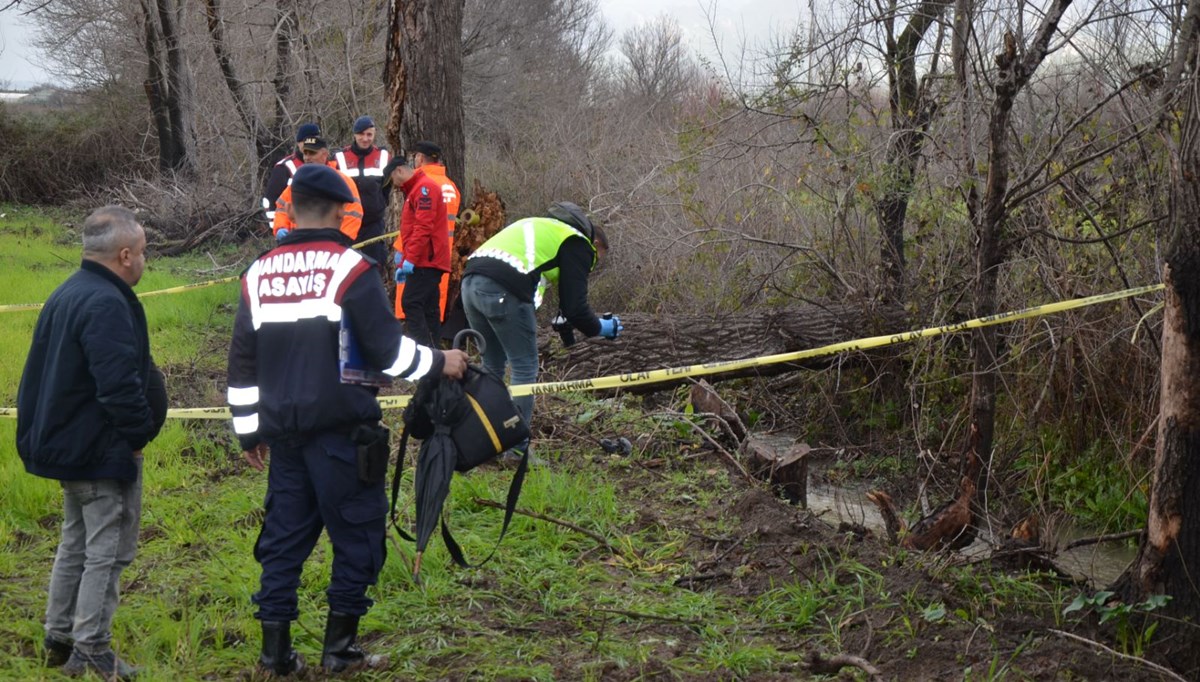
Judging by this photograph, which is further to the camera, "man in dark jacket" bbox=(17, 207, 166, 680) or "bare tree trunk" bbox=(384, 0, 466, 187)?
"bare tree trunk" bbox=(384, 0, 466, 187)

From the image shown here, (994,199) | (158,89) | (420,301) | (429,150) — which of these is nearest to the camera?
(994,199)

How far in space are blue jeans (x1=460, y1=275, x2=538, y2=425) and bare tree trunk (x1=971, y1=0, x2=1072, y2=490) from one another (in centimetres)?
251

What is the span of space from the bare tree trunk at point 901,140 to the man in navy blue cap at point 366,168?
15.4 ft

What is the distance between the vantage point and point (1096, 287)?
6859 mm

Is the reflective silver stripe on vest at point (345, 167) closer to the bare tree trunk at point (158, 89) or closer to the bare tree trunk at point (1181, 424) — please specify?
the bare tree trunk at point (1181, 424)

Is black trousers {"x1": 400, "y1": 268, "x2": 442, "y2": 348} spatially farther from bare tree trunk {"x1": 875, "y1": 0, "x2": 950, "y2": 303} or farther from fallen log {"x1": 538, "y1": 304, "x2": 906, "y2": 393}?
bare tree trunk {"x1": 875, "y1": 0, "x2": 950, "y2": 303}

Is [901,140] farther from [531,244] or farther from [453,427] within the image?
[453,427]

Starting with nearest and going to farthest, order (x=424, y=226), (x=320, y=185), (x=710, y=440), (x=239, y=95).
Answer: (x=320, y=185) < (x=710, y=440) < (x=424, y=226) < (x=239, y=95)

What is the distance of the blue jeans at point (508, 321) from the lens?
6445mm

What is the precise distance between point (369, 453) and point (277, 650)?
2.64 ft

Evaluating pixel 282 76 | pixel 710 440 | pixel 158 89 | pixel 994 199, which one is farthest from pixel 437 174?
pixel 158 89

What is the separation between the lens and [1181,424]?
4.08m

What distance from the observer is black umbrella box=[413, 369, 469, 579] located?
14.0 ft

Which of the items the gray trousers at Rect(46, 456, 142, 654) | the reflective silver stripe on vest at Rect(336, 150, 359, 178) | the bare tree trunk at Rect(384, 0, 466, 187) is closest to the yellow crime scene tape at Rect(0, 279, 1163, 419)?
the gray trousers at Rect(46, 456, 142, 654)
